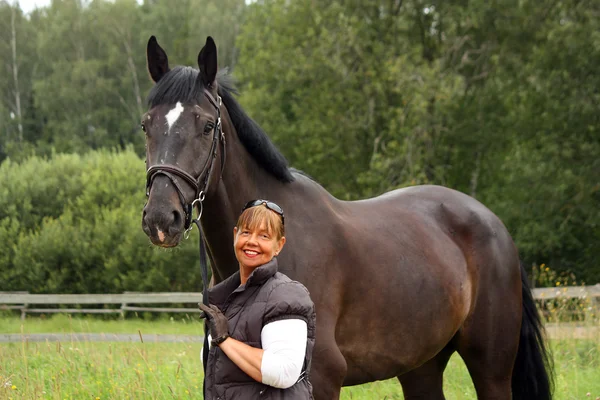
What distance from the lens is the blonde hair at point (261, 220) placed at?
2631 mm

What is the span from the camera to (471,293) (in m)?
4.73

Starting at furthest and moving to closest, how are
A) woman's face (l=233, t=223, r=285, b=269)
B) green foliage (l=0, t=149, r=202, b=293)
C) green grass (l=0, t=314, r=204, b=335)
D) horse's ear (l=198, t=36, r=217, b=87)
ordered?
green foliage (l=0, t=149, r=202, b=293) → green grass (l=0, t=314, r=204, b=335) → horse's ear (l=198, t=36, r=217, b=87) → woman's face (l=233, t=223, r=285, b=269)

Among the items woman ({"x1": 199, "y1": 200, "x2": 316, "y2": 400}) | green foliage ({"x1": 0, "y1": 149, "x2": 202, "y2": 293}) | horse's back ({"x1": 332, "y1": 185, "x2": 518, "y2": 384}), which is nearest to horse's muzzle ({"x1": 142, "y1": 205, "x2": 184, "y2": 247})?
woman ({"x1": 199, "y1": 200, "x2": 316, "y2": 400})

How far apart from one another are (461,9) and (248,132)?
21333 millimetres

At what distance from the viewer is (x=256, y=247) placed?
8.57 feet

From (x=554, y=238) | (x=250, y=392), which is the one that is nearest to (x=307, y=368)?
(x=250, y=392)

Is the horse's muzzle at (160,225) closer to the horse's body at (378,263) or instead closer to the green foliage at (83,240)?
the horse's body at (378,263)

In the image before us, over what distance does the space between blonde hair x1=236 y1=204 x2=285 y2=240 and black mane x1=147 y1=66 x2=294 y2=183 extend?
0.80m

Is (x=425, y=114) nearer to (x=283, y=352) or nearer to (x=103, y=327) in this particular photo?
(x=103, y=327)

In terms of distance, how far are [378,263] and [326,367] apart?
77 centimetres

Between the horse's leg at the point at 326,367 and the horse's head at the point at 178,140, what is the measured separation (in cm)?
98

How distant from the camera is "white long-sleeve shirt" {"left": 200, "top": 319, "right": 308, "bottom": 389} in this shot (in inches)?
95.0

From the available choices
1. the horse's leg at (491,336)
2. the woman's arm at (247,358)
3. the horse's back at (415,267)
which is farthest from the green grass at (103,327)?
the woman's arm at (247,358)

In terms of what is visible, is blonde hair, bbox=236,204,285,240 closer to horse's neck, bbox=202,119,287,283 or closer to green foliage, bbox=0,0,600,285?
horse's neck, bbox=202,119,287,283
